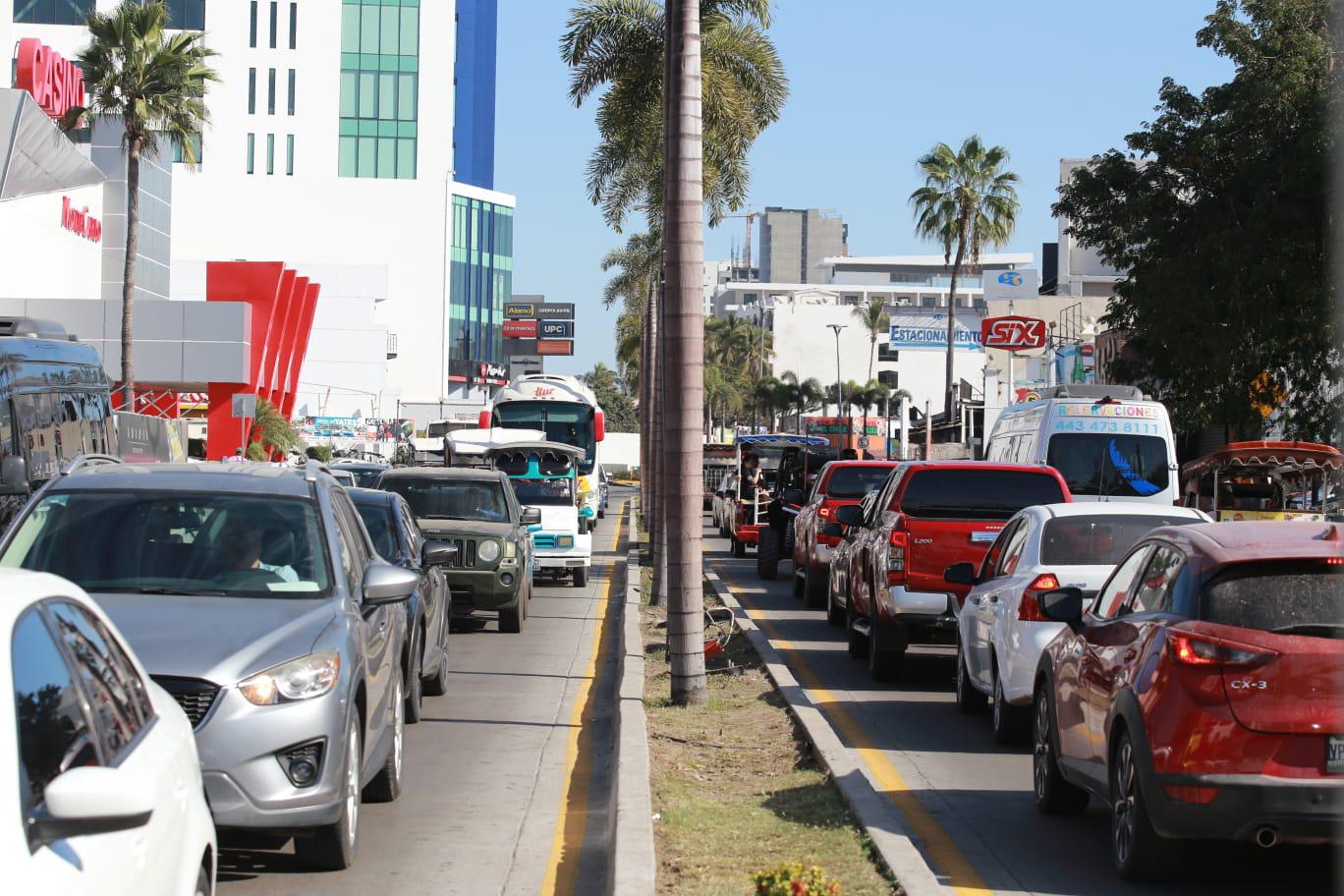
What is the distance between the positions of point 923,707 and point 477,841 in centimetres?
578

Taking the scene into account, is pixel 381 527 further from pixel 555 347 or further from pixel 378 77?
pixel 555 347

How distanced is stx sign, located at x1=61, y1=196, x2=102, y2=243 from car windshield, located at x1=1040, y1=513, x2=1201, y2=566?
48.4 meters

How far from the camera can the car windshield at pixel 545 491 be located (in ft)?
86.5

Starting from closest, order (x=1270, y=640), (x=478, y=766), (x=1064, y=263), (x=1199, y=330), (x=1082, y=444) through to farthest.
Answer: (x=1270, y=640) < (x=478, y=766) < (x=1082, y=444) < (x=1199, y=330) < (x=1064, y=263)

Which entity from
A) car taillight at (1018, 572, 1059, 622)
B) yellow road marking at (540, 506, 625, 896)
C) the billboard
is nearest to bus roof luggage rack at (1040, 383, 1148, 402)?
yellow road marking at (540, 506, 625, 896)

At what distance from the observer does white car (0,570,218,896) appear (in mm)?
3580

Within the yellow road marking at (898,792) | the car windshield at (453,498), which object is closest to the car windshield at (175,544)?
the yellow road marking at (898,792)

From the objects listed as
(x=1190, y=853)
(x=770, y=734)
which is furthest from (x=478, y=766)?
(x=1190, y=853)

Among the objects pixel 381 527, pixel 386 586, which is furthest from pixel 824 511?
pixel 386 586

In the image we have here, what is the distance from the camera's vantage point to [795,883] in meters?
6.42

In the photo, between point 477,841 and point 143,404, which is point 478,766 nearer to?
point 477,841

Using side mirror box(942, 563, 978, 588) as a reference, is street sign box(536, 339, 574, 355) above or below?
above

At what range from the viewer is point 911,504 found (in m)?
15.4

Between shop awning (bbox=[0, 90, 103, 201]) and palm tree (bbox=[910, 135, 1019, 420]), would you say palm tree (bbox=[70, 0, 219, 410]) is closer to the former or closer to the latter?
shop awning (bbox=[0, 90, 103, 201])
